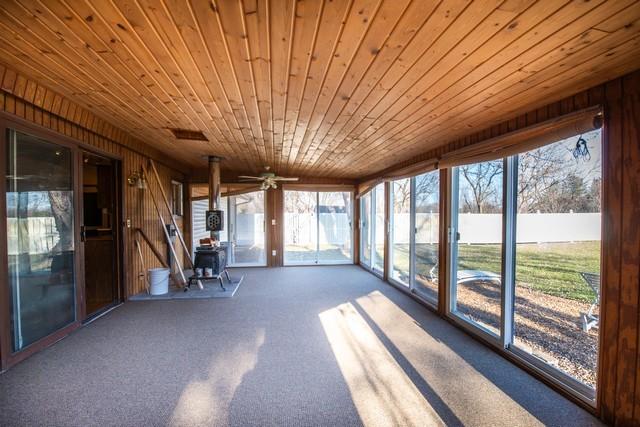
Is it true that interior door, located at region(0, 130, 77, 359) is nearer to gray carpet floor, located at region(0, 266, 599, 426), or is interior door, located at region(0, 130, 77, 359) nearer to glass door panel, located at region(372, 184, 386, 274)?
gray carpet floor, located at region(0, 266, 599, 426)

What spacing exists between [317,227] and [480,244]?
4.55 meters

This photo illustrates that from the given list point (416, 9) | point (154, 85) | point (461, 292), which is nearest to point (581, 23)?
point (416, 9)

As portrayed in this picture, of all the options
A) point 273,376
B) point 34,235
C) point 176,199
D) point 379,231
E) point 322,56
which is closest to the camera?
point 322,56

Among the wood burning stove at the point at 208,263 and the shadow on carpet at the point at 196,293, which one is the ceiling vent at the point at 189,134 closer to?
the wood burning stove at the point at 208,263

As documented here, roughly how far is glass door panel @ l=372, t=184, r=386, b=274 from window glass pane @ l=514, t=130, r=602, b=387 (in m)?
3.09

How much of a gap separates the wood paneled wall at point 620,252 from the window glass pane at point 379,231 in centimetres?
Answer: 384

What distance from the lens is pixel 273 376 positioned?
220 cm

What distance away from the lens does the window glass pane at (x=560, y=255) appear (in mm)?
2004

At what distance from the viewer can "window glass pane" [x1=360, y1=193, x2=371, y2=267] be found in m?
6.56

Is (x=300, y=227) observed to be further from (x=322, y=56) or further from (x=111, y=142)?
(x=322, y=56)

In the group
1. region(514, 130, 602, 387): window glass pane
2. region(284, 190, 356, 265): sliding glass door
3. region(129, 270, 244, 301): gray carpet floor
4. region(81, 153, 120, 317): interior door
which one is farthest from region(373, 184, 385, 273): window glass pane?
region(81, 153, 120, 317): interior door

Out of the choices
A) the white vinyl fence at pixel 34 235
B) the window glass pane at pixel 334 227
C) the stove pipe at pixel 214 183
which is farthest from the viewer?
the window glass pane at pixel 334 227

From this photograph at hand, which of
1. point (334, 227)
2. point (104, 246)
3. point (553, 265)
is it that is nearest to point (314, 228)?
point (334, 227)

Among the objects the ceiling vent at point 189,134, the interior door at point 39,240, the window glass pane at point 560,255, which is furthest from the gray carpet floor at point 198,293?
the window glass pane at point 560,255
